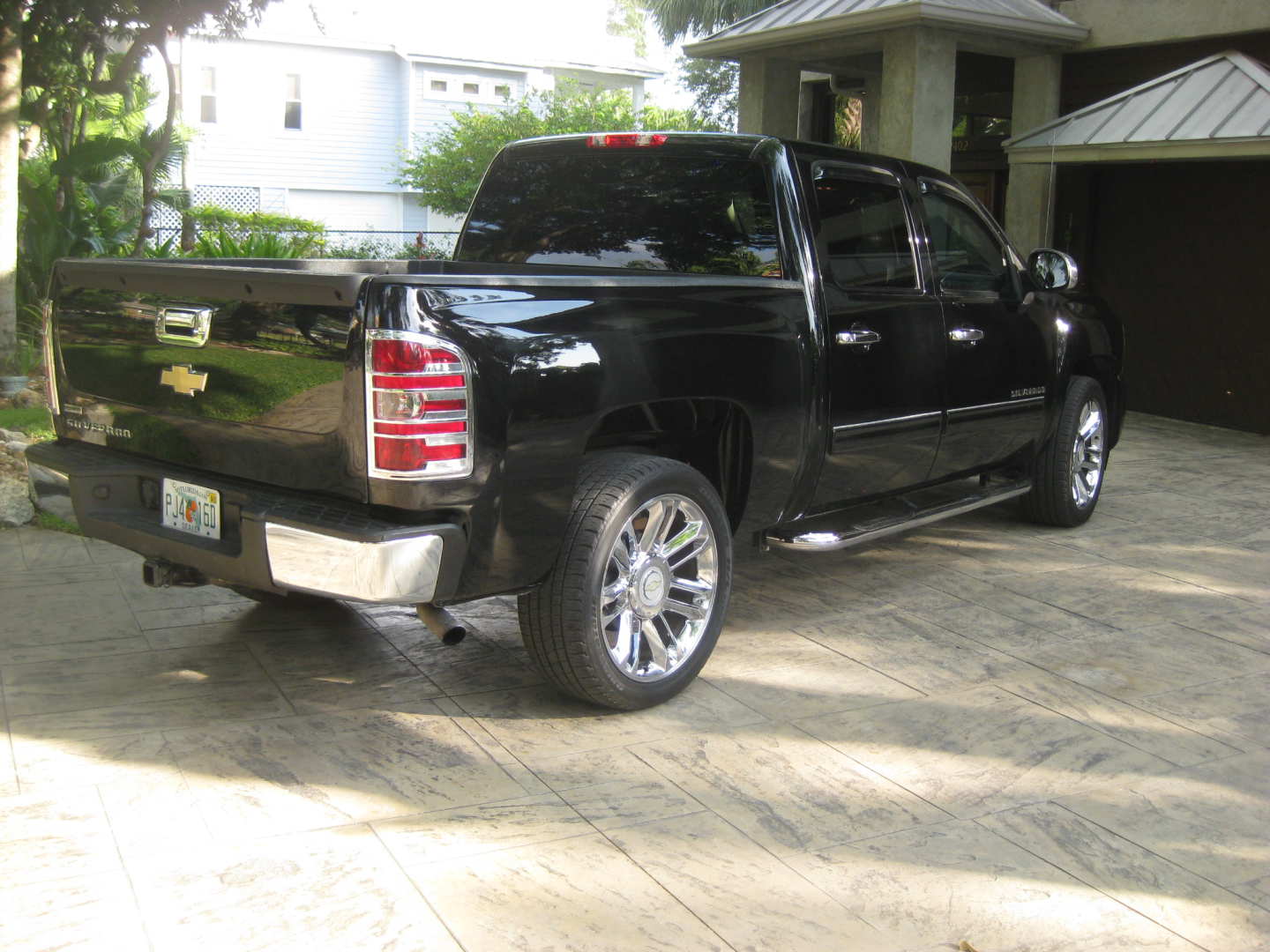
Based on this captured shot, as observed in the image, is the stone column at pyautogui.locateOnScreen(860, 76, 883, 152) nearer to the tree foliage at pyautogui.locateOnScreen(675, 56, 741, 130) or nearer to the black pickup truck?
the black pickup truck

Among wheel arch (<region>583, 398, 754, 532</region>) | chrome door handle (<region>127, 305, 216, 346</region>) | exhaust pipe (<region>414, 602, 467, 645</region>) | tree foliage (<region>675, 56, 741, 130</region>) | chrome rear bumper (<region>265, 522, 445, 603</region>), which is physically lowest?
exhaust pipe (<region>414, 602, 467, 645</region>)

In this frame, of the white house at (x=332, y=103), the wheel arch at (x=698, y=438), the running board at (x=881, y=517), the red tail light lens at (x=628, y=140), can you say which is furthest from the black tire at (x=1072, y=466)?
the white house at (x=332, y=103)

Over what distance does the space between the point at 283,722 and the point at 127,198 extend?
12.9m

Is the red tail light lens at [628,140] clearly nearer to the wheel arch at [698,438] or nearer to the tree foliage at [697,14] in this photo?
the wheel arch at [698,438]

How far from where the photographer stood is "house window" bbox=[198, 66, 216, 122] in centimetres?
2953

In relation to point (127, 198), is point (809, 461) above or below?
below

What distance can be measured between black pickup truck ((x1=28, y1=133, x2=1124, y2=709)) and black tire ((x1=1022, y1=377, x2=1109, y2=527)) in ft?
2.14

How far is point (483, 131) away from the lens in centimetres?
2891

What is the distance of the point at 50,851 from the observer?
328cm

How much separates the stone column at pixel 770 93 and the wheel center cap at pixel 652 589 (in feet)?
30.3

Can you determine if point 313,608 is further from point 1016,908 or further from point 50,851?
point 1016,908

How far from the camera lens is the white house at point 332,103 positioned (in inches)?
1164

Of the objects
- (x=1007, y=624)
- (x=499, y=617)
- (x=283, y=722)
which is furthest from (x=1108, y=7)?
(x=283, y=722)

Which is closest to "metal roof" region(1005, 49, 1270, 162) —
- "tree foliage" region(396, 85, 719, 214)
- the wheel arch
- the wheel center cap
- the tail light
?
the wheel arch
